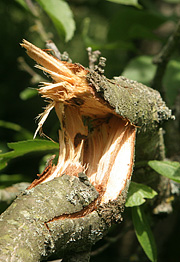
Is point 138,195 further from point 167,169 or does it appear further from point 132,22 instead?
point 132,22

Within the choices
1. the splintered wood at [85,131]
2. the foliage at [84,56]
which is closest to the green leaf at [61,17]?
the foliage at [84,56]

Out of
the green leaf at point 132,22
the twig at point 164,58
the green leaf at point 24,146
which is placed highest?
the green leaf at point 132,22

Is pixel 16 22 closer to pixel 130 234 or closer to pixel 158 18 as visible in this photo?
pixel 158 18

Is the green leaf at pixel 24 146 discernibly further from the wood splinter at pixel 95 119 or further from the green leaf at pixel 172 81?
the green leaf at pixel 172 81

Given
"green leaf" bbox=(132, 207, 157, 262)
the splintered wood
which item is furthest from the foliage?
the splintered wood

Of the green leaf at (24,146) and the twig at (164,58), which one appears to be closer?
the green leaf at (24,146)

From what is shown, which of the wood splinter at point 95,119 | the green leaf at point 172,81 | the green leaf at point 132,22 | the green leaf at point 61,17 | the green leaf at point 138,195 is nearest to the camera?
the wood splinter at point 95,119

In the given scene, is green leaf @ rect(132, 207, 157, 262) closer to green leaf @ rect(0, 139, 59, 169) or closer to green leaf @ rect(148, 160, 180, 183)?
green leaf @ rect(148, 160, 180, 183)

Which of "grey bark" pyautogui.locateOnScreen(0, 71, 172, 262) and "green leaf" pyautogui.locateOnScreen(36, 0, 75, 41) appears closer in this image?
"grey bark" pyautogui.locateOnScreen(0, 71, 172, 262)
